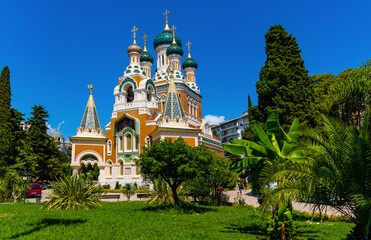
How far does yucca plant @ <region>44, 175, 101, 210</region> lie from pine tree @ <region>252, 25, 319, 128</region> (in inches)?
411

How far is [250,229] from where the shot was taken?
948 cm

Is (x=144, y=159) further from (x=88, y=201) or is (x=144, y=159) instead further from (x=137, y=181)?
(x=137, y=181)

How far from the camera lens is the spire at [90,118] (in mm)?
28641

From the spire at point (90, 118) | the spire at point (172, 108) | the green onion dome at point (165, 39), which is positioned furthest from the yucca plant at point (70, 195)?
the green onion dome at point (165, 39)

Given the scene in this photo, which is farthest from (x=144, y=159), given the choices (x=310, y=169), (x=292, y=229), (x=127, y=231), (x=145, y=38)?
(x=145, y=38)

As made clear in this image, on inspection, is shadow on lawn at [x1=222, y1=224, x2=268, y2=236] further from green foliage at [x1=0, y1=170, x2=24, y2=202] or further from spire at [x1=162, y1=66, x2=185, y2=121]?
spire at [x1=162, y1=66, x2=185, y2=121]

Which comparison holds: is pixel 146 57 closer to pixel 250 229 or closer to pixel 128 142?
pixel 128 142

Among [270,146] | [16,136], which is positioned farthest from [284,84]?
[16,136]

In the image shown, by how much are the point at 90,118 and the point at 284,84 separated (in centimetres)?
1936

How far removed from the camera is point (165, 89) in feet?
123

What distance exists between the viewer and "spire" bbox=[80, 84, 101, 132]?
2864cm

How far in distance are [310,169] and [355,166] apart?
919 mm

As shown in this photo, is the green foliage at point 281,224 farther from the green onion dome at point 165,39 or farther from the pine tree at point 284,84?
the green onion dome at point 165,39

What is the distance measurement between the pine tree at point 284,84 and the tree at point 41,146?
2374cm
